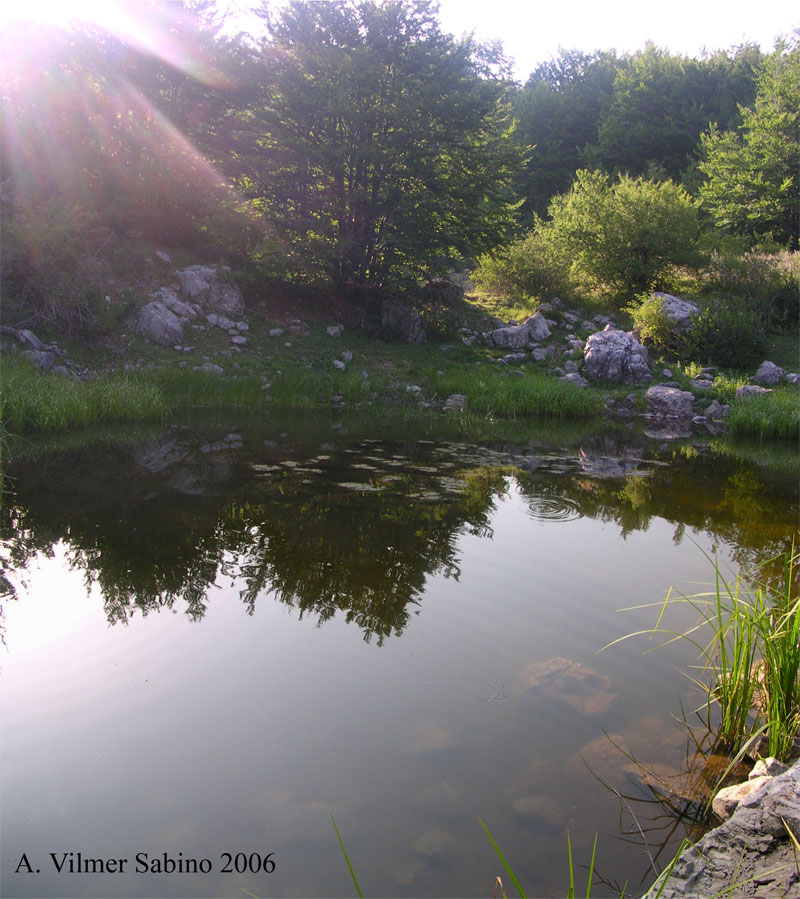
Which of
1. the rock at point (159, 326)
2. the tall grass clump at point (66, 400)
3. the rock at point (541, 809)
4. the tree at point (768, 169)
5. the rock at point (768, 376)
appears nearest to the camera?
the rock at point (541, 809)

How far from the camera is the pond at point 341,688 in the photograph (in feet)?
8.19

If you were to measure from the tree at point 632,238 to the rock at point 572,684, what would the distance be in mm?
19979

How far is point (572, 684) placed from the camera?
361 cm

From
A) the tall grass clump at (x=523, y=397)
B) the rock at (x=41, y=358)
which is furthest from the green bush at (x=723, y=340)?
the rock at (x=41, y=358)

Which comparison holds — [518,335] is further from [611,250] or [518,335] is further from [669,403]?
[611,250]

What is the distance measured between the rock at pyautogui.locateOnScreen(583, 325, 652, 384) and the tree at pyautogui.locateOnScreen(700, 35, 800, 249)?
13487mm

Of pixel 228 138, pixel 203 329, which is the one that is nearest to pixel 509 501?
pixel 203 329

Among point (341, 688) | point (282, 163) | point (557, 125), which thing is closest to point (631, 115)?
point (557, 125)

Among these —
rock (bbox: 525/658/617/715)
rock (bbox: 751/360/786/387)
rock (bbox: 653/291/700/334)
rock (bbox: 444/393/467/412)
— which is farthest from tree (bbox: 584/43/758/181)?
rock (bbox: 525/658/617/715)

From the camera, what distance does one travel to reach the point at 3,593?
469cm

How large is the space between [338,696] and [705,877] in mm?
1799

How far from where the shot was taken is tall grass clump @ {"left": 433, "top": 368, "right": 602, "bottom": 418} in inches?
583

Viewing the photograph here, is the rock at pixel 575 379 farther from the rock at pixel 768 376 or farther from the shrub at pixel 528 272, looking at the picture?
the shrub at pixel 528 272

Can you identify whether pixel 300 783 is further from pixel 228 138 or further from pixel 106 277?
pixel 228 138
